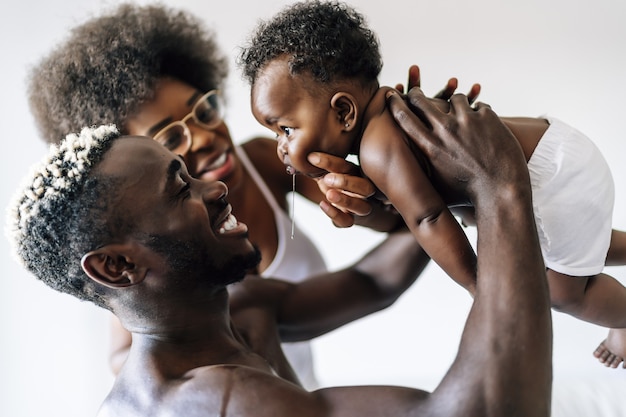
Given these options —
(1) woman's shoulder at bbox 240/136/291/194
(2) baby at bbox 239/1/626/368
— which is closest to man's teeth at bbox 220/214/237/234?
(2) baby at bbox 239/1/626/368

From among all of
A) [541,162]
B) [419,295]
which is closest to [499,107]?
[419,295]

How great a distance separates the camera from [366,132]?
99 centimetres

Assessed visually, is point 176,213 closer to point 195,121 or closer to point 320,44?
point 320,44

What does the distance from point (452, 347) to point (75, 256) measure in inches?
58.6

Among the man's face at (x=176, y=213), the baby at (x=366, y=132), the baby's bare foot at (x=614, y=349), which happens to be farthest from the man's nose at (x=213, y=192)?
the baby's bare foot at (x=614, y=349)

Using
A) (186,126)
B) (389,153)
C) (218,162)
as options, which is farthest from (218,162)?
(389,153)

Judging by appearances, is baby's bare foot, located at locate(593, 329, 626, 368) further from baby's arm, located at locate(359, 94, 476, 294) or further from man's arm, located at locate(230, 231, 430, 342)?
baby's arm, located at locate(359, 94, 476, 294)

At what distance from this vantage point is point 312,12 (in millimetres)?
1015

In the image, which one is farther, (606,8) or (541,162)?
(606,8)

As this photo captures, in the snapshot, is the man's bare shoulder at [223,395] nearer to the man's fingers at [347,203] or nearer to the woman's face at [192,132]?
the man's fingers at [347,203]

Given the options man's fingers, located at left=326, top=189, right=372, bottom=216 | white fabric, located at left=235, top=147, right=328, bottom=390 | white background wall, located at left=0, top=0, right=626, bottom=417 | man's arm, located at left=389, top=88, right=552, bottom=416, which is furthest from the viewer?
white background wall, located at left=0, top=0, right=626, bottom=417

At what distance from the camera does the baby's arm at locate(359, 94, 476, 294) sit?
2.91ft

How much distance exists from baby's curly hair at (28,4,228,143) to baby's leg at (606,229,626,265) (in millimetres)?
937

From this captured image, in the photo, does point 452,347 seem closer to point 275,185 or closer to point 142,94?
point 275,185
